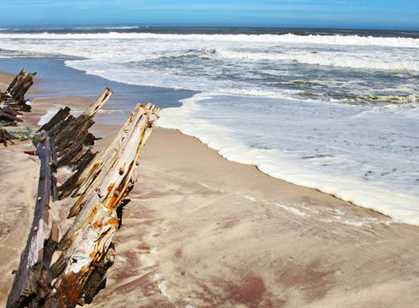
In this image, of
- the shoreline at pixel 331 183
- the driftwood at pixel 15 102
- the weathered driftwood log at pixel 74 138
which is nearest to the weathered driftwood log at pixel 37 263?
the weathered driftwood log at pixel 74 138

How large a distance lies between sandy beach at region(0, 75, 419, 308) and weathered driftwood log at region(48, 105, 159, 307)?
8.1 inches

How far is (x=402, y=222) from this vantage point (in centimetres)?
420

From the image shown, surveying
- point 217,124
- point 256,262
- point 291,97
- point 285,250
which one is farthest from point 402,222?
point 291,97

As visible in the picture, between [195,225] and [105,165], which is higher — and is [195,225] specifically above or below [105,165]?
below

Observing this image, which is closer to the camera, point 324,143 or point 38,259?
point 38,259

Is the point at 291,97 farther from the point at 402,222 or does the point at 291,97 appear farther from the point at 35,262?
the point at 35,262

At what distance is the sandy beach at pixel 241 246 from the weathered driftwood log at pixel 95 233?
21cm

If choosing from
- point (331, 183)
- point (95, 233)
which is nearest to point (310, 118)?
point (331, 183)

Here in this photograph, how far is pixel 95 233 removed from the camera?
305 cm

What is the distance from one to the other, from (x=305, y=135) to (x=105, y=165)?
4.25 m

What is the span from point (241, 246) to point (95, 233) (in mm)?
1194

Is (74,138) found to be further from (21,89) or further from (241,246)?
(21,89)

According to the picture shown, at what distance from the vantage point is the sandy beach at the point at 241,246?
10.2 ft

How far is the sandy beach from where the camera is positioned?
3117mm
